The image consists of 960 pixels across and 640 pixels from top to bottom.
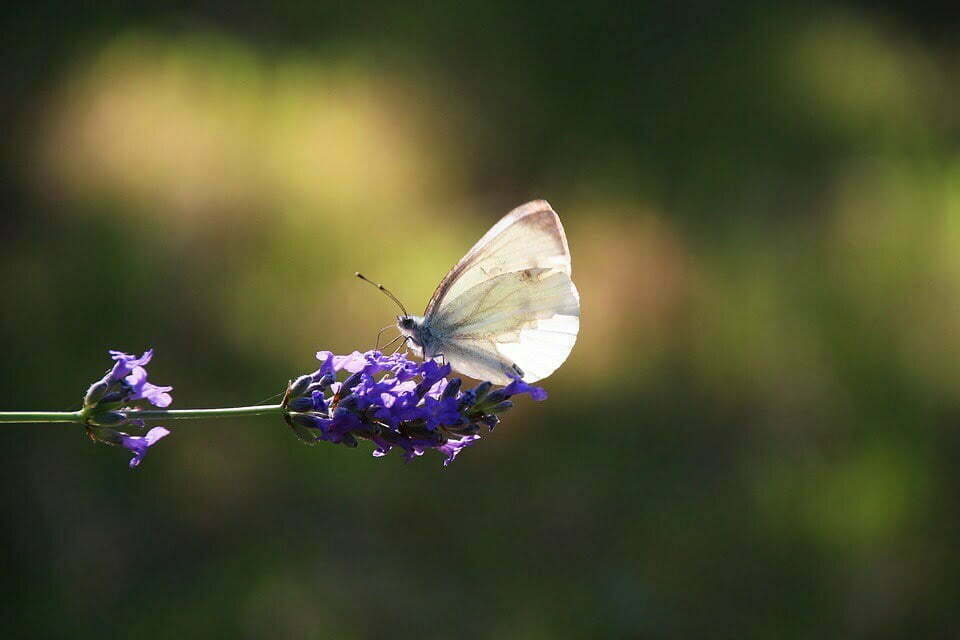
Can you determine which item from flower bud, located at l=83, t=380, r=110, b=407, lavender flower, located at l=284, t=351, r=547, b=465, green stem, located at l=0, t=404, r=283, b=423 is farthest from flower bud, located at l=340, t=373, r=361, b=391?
flower bud, located at l=83, t=380, r=110, b=407

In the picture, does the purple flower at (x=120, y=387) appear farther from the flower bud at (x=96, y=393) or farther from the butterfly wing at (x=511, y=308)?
the butterfly wing at (x=511, y=308)

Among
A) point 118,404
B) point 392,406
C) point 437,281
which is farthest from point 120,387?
point 437,281

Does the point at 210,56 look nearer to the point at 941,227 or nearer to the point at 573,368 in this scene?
the point at 573,368

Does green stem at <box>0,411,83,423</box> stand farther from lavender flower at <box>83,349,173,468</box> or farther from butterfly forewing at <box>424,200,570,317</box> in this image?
butterfly forewing at <box>424,200,570,317</box>

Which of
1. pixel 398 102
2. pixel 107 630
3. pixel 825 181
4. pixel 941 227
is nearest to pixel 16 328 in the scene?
pixel 107 630

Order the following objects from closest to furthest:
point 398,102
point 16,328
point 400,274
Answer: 1. point 16,328
2. point 400,274
3. point 398,102

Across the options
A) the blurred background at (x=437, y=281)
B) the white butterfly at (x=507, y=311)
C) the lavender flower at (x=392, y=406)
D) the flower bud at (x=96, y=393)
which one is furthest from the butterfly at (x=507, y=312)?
the blurred background at (x=437, y=281)
